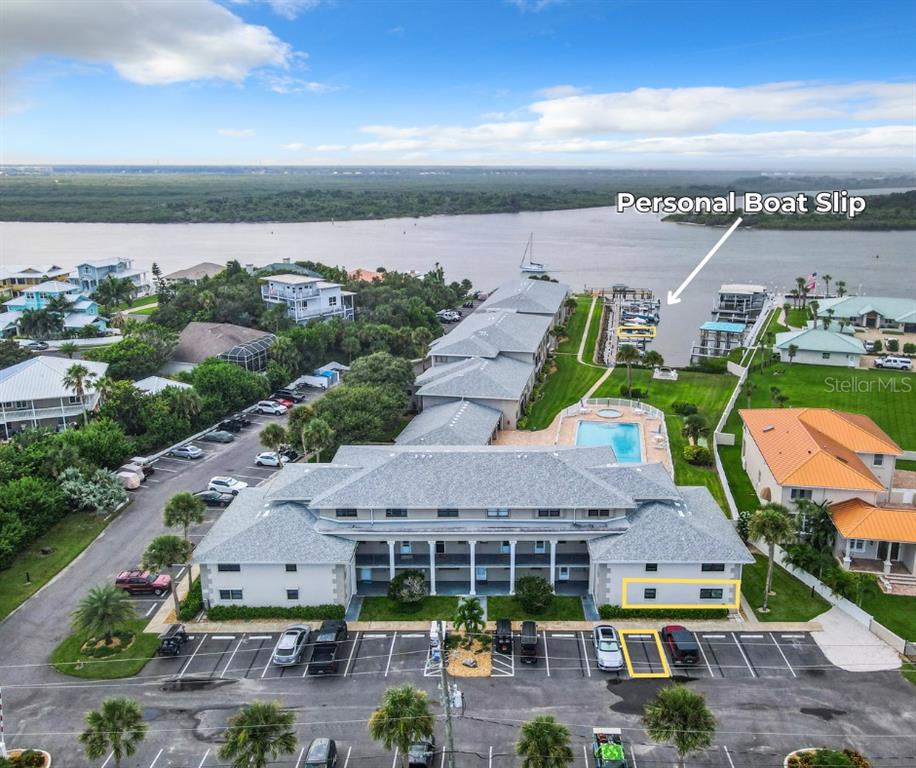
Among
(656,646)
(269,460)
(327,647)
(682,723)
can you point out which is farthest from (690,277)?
(682,723)

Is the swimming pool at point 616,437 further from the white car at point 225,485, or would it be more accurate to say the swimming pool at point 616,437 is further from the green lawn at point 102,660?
the green lawn at point 102,660

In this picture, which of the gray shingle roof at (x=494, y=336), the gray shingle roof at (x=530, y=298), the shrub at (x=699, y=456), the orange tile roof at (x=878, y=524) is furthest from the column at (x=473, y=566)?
the gray shingle roof at (x=530, y=298)

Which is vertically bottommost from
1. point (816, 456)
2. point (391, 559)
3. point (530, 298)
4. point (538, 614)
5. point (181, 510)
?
point (538, 614)

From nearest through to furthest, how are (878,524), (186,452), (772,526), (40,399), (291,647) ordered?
(291,647) → (772,526) → (878,524) → (186,452) → (40,399)

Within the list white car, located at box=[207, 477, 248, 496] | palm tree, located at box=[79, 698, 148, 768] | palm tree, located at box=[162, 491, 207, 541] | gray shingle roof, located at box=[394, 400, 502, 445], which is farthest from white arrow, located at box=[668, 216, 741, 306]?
palm tree, located at box=[79, 698, 148, 768]

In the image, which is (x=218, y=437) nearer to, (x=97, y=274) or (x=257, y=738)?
(x=257, y=738)
